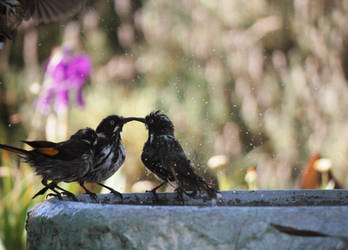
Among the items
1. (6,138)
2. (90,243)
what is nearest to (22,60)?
(6,138)

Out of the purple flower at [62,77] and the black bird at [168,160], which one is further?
the purple flower at [62,77]

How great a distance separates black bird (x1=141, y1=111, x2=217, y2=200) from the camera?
1352 millimetres

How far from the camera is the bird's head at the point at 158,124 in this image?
1.50 m

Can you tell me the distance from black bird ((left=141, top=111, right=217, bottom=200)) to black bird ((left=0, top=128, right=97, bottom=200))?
16 cm

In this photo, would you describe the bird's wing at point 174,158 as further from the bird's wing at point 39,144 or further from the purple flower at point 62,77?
the purple flower at point 62,77

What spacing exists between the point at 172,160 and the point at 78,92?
2039 mm

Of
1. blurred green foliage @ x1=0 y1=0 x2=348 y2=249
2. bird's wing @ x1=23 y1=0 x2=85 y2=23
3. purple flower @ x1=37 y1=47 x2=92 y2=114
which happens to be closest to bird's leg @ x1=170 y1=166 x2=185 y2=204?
bird's wing @ x1=23 y1=0 x2=85 y2=23

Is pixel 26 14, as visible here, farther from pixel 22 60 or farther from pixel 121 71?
pixel 22 60

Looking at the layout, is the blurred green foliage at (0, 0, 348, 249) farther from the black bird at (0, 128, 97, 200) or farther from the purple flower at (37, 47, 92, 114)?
the black bird at (0, 128, 97, 200)

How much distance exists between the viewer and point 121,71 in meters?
5.02

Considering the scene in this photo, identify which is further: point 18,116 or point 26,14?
point 18,116

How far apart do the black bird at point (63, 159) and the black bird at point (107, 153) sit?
37 mm

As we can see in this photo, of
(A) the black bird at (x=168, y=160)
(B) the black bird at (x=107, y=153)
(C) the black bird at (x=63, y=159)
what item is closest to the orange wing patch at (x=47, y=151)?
(C) the black bird at (x=63, y=159)

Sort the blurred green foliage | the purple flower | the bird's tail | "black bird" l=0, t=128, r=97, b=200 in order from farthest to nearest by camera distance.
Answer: the blurred green foliage → the purple flower → "black bird" l=0, t=128, r=97, b=200 → the bird's tail
